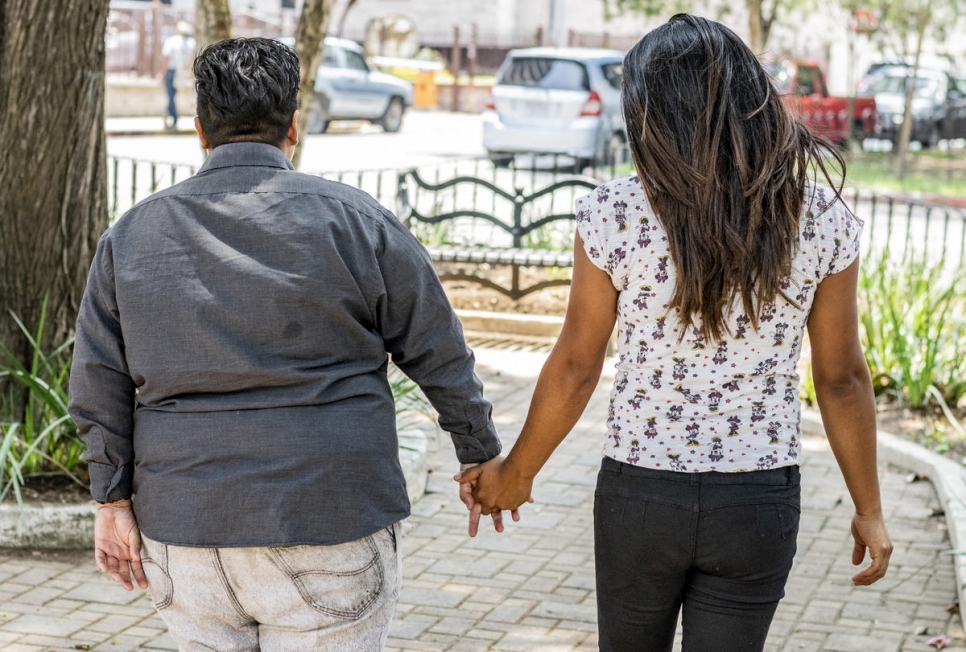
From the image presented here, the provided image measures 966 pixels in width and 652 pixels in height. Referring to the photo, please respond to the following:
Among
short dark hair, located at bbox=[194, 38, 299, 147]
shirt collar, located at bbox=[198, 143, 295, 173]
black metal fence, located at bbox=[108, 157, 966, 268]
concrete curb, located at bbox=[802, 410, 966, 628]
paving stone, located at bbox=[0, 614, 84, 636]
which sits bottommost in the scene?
paving stone, located at bbox=[0, 614, 84, 636]

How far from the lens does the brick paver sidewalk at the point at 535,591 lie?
409 centimetres

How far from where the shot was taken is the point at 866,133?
2522 centimetres

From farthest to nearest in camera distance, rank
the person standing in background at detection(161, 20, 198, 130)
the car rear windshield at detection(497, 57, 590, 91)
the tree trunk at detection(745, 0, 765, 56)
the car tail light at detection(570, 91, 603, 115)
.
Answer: the person standing in background at detection(161, 20, 198, 130) < the car rear windshield at detection(497, 57, 590, 91) < the car tail light at detection(570, 91, 603, 115) < the tree trunk at detection(745, 0, 765, 56)

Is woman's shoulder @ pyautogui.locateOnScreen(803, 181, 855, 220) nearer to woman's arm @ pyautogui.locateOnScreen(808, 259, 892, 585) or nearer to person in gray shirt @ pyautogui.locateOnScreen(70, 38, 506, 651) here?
woman's arm @ pyautogui.locateOnScreen(808, 259, 892, 585)

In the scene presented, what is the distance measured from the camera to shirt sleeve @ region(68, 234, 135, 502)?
2316 mm

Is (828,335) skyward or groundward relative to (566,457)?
skyward

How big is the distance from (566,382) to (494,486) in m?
0.36

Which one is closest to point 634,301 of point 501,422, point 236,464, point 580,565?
point 236,464

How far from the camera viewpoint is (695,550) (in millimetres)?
2283

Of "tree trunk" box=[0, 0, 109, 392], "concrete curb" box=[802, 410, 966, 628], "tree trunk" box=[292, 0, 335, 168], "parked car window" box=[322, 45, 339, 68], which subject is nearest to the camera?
→ "concrete curb" box=[802, 410, 966, 628]

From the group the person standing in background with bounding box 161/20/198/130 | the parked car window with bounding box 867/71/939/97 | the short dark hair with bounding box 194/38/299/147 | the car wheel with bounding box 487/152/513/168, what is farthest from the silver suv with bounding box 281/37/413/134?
the short dark hair with bounding box 194/38/299/147

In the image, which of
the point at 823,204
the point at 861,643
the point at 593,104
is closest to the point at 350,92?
the point at 593,104

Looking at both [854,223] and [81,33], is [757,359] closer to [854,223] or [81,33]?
[854,223]

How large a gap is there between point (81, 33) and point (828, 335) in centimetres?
372
